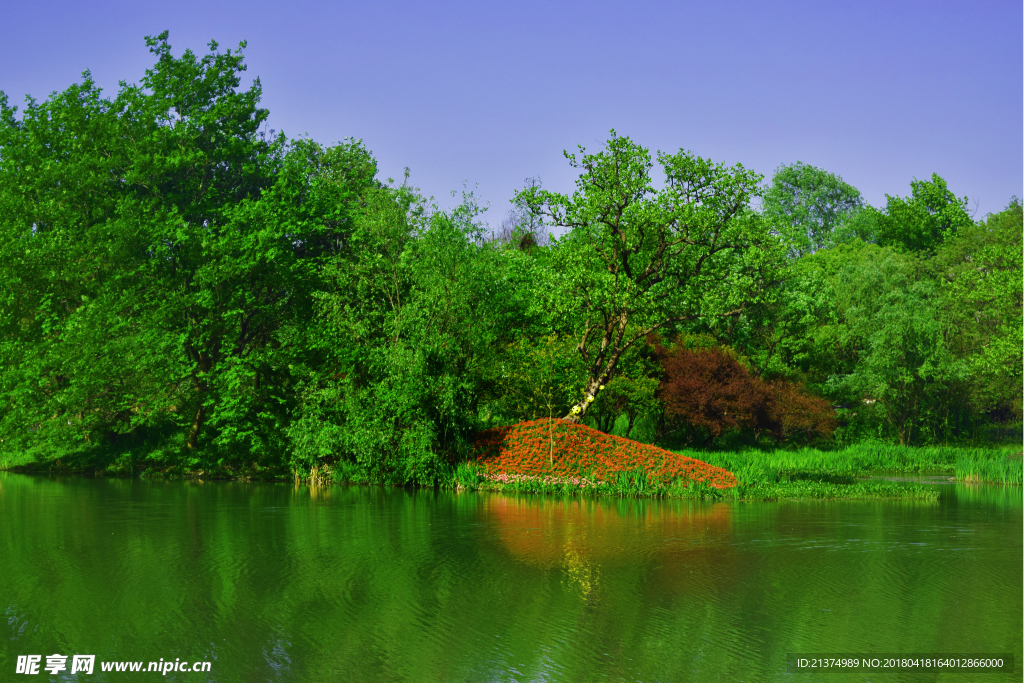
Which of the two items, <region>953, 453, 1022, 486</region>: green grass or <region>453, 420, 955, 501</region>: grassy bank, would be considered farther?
<region>953, 453, 1022, 486</region>: green grass

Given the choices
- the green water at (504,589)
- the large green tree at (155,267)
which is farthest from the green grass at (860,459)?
the large green tree at (155,267)

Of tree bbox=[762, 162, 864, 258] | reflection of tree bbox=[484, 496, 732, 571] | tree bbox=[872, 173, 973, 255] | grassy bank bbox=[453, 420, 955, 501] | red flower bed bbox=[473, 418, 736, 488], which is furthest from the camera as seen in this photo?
tree bbox=[762, 162, 864, 258]

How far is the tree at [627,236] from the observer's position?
3016 centimetres

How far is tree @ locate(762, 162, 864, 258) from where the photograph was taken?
8181 centimetres

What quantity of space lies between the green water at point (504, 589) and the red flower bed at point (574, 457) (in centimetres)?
334

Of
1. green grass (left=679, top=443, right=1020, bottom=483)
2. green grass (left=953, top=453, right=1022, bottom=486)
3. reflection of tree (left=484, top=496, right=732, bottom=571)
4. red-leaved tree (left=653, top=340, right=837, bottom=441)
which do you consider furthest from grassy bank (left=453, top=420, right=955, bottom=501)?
green grass (left=953, top=453, right=1022, bottom=486)

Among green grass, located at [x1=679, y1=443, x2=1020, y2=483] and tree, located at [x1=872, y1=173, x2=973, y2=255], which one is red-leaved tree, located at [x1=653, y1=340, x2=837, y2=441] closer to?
green grass, located at [x1=679, y1=443, x2=1020, y2=483]

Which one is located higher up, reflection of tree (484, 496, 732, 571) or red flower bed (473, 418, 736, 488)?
red flower bed (473, 418, 736, 488)

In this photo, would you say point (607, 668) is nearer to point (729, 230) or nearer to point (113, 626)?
point (113, 626)

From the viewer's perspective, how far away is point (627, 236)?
103 ft

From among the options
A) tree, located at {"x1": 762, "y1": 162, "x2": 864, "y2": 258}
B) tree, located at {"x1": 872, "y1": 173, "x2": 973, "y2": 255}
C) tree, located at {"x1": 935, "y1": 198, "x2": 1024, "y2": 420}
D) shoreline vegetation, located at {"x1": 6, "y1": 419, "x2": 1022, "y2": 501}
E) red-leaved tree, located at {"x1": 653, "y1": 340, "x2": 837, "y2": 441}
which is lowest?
shoreline vegetation, located at {"x1": 6, "y1": 419, "x2": 1022, "y2": 501}

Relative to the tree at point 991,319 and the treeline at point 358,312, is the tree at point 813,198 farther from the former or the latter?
the treeline at point 358,312

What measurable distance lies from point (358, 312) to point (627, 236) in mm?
9544

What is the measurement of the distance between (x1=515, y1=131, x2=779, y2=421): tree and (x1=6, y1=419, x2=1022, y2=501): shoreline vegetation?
2378 mm
